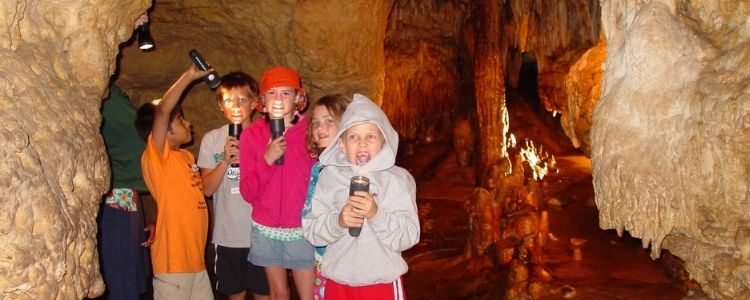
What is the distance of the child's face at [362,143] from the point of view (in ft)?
7.35

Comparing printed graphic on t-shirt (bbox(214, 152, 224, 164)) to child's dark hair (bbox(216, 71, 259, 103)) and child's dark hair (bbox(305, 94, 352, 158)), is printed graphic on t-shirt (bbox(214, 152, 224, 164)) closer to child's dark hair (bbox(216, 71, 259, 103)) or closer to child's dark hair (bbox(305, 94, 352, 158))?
child's dark hair (bbox(216, 71, 259, 103))

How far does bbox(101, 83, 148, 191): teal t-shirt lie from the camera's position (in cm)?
298

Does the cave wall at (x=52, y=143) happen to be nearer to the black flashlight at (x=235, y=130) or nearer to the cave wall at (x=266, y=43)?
the black flashlight at (x=235, y=130)

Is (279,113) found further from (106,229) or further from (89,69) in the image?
(106,229)

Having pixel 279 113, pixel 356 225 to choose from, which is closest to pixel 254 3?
pixel 279 113

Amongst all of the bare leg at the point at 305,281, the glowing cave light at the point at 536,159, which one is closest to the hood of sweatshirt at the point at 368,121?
the bare leg at the point at 305,281

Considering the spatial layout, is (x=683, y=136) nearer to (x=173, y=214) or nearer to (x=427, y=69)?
(x=173, y=214)

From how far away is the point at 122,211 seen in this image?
293cm

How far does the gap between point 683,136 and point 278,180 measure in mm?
1603

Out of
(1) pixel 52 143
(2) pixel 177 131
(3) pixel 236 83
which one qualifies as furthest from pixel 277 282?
(1) pixel 52 143

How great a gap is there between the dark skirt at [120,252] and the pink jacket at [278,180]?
0.63m

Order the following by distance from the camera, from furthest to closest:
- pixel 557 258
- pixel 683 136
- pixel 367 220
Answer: pixel 557 258
pixel 683 136
pixel 367 220

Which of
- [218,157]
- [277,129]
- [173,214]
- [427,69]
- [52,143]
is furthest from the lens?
[427,69]

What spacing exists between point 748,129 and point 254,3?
10.2ft
